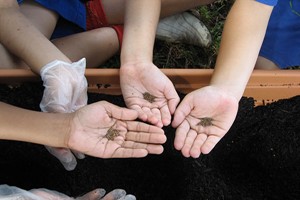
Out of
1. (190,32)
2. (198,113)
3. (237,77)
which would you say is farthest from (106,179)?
(190,32)

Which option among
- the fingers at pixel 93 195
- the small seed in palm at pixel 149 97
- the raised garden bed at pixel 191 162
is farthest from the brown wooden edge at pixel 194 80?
the fingers at pixel 93 195

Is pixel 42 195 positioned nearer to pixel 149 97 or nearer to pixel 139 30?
pixel 149 97

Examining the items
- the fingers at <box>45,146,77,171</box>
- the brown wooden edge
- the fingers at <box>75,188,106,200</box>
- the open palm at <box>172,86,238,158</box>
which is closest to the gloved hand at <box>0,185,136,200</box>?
the fingers at <box>75,188,106,200</box>

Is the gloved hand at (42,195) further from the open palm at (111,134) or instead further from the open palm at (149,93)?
the open palm at (149,93)

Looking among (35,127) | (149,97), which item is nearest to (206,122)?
(149,97)

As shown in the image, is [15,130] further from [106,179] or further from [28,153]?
[106,179]

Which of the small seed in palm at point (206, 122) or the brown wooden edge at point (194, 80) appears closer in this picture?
Result: the small seed in palm at point (206, 122)

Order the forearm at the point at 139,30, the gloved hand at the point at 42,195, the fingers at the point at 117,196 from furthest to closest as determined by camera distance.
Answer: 1. the forearm at the point at 139,30
2. the fingers at the point at 117,196
3. the gloved hand at the point at 42,195

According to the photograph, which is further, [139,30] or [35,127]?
[139,30]
